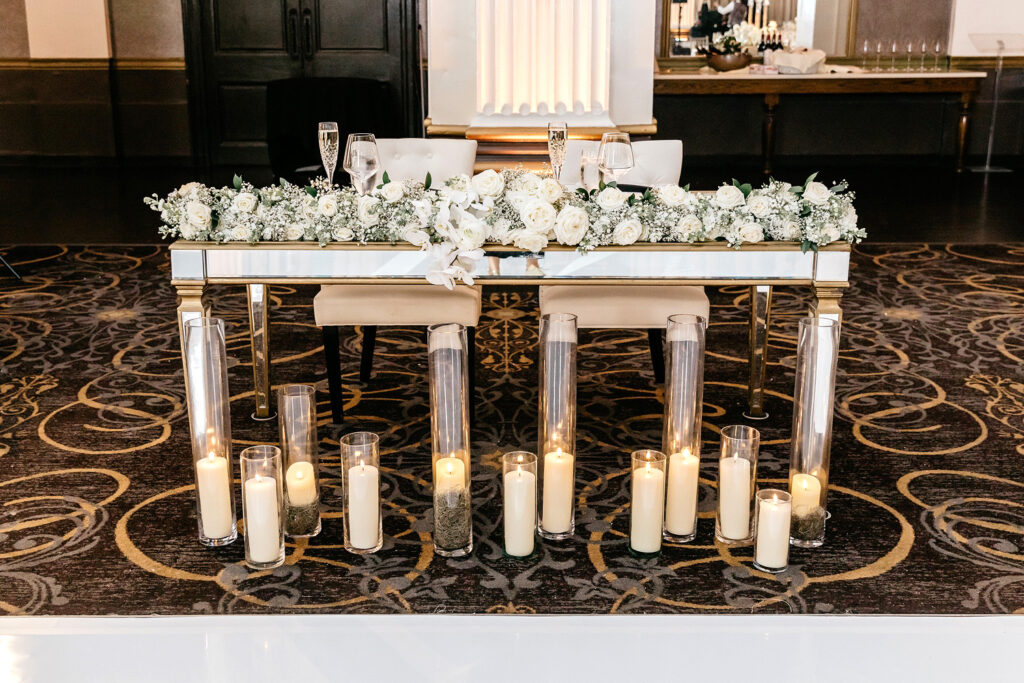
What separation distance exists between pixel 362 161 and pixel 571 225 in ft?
1.98

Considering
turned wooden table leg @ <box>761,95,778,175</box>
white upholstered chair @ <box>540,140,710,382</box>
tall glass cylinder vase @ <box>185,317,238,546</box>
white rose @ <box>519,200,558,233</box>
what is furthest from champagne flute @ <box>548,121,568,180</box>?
turned wooden table leg @ <box>761,95,778,175</box>

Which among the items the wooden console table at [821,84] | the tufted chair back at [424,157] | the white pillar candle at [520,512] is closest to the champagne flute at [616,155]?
the white pillar candle at [520,512]

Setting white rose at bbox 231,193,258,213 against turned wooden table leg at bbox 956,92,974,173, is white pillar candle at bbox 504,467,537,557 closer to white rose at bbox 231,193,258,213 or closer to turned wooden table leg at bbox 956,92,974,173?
white rose at bbox 231,193,258,213

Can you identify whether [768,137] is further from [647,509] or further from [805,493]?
[647,509]

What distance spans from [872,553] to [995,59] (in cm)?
800

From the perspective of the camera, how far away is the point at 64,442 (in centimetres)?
323

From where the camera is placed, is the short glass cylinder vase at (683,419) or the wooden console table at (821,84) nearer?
the short glass cylinder vase at (683,419)

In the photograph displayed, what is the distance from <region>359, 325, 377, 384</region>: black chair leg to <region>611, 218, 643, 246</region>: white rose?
1389mm

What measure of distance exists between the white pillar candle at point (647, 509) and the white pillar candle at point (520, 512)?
0.78 feet

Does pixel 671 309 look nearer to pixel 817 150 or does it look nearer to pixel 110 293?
pixel 110 293

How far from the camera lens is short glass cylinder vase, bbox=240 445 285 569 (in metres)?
2.37

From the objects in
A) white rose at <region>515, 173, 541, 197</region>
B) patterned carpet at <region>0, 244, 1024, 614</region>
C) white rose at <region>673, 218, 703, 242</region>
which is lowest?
patterned carpet at <region>0, 244, 1024, 614</region>

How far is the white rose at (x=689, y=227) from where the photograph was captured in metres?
2.55

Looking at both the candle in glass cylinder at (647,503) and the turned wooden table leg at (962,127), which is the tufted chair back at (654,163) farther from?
the turned wooden table leg at (962,127)
